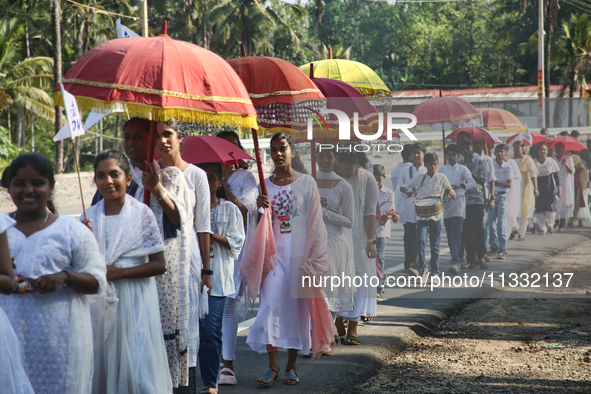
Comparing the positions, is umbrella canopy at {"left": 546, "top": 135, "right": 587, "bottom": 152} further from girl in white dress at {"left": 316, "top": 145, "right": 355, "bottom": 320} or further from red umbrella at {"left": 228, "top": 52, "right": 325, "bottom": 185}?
red umbrella at {"left": 228, "top": 52, "right": 325, "bottom": 185}

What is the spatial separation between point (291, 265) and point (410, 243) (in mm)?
3134

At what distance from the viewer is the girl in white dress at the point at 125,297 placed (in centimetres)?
317

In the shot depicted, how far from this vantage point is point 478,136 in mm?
7727

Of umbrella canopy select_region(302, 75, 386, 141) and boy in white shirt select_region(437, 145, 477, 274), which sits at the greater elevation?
umbrella canopy select_region(302, 75, 386, 141)

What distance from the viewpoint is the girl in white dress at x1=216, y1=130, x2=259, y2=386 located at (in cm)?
471

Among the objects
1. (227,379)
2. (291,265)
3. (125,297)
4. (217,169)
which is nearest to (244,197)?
(217,169)

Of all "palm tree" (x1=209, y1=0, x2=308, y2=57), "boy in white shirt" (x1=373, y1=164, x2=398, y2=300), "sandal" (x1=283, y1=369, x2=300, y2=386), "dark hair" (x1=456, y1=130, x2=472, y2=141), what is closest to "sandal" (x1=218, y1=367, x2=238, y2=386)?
"sandal" (x1=283, y1=369, x2=300, y2=386)

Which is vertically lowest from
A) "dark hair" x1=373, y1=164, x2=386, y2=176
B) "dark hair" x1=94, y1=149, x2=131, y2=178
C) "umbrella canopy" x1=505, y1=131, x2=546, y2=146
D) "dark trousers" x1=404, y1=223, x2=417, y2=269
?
"dark trousers" x1=404, y1=223, x2=417, y2=269

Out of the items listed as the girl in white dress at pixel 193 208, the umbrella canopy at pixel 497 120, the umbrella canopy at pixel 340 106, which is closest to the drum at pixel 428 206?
the umbrella canopy at pixel 497 120

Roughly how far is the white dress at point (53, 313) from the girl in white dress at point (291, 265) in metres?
2.02

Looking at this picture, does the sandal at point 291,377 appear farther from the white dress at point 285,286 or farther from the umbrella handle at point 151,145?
the umbrella handle at point 151,145

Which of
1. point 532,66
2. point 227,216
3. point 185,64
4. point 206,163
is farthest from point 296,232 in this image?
point 532,66

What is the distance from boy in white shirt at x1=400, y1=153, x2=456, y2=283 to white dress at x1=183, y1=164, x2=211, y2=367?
360 centimetres

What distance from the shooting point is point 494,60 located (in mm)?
43594
